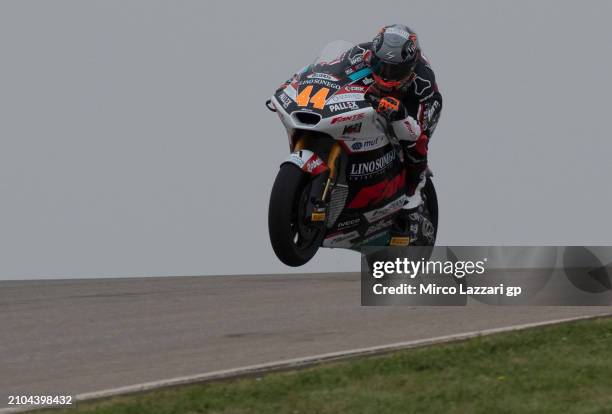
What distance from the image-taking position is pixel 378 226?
10.1 metres

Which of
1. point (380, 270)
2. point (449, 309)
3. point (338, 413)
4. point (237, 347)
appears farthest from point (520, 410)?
point (449, 309)

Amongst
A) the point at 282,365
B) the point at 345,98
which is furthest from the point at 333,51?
the point at 282,365

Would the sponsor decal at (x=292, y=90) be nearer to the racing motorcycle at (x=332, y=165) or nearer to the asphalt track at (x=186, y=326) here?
the racing motorcycle at (x=332, y=165)

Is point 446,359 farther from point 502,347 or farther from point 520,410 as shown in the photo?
point 520,410

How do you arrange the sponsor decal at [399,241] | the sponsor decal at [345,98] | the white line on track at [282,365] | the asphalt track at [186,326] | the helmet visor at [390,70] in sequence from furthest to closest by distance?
the sponsor decal at [399,241]
the helmet visor at [390,70]
the sponsor decal at [345,98]
the asphalt track at [186,326]
the white line on track at [282,365]

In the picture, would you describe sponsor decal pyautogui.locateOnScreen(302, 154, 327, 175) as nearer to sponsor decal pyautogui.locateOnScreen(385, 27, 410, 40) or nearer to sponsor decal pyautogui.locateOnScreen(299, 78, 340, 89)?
sponsor decal pyautogui.locateOnScreen(299, 78, 340, 89)

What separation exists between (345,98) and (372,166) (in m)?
0.65

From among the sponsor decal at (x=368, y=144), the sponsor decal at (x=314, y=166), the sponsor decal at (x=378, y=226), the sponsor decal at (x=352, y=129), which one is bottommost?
the sponsor decal at (x=378, y=226)

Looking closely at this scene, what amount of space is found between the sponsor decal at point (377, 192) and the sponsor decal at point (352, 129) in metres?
0.58

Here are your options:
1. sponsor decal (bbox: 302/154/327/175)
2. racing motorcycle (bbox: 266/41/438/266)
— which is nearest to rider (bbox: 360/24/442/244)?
racing motorcycle (bbox: 266/41/438/266)

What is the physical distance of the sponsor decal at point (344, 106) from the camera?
29.6 feet

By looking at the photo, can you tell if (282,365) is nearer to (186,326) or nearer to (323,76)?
(186,326)

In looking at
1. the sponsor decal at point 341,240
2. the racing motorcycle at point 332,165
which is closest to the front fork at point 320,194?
the racing motorcycle at point 332,165

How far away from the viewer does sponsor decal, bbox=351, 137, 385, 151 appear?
921 cm
